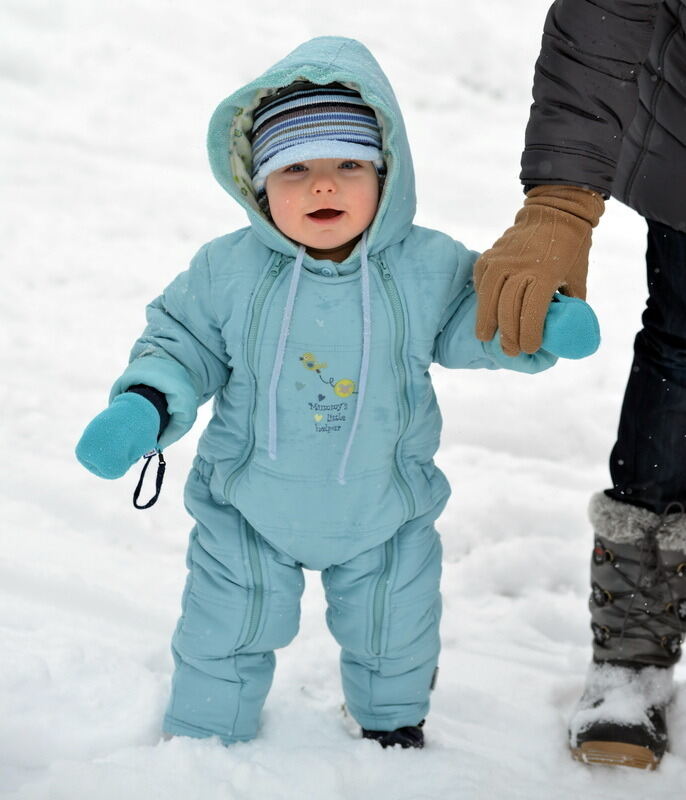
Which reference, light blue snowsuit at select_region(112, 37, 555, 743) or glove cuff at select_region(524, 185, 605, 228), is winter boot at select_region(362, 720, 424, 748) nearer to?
light blue snowsuit at select_region(112, 37, 555, 743)

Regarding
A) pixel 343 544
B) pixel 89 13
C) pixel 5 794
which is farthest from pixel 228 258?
pixel 89 13

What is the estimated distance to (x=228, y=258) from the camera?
1.75 metres

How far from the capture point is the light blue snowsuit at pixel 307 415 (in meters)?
1.71

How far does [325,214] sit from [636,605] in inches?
38.9

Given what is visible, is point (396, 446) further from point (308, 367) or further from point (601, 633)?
point (601, 633)

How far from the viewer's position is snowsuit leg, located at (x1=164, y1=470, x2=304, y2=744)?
1.84 metres

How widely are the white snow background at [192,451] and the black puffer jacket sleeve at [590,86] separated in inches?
42.0

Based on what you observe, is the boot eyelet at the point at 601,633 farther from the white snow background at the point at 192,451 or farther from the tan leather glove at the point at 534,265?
the tan leather glove at the point at 534,265

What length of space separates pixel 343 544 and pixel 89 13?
5609 mm

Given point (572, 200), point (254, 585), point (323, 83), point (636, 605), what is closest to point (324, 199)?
point (323, 83)

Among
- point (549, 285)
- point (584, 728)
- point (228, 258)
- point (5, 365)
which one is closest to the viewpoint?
point (549, 285)

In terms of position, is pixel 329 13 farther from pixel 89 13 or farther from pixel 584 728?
pixel 584 728

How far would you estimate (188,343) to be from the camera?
1.74 meters

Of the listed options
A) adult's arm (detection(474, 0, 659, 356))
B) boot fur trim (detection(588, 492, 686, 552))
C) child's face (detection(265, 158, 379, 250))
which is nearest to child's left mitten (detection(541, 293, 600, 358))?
adult's arm (detection(474, 0, 659, 356))
